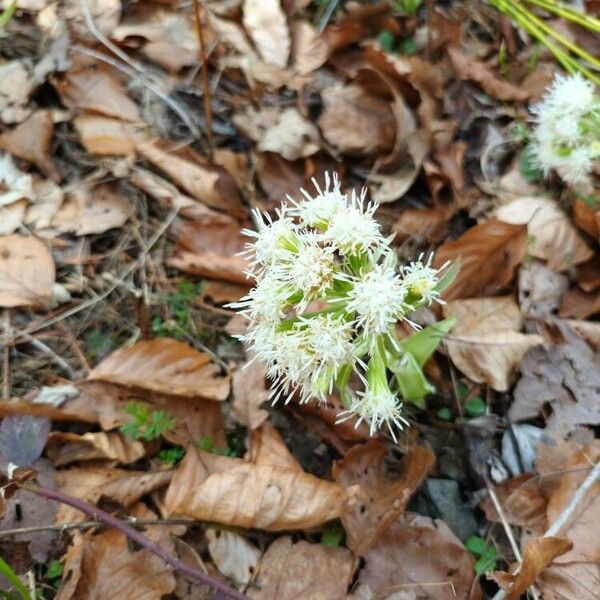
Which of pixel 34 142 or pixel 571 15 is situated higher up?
pixel 571 15

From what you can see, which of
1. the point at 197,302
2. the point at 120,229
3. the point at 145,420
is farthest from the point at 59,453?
the point at 120,229

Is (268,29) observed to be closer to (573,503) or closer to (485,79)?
(485,79)

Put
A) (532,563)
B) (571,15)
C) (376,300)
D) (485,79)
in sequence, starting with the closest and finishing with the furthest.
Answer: (376,300), (532,563), (571,15), (485,79)

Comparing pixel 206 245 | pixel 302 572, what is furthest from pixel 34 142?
pixel 302 572

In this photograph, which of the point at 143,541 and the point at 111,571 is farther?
the point at 111,571

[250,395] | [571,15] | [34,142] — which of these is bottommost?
[250,395]

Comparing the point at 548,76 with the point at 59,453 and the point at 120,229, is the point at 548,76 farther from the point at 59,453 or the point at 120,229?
the point at 59,453

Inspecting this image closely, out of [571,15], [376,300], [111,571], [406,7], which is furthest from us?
[406,7]
